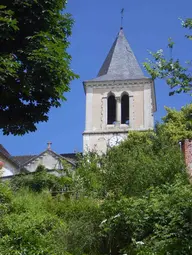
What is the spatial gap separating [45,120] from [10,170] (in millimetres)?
27858

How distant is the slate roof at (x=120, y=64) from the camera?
49.3m

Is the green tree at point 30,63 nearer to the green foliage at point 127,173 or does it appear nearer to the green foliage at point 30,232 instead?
the green foliage at point 30,232

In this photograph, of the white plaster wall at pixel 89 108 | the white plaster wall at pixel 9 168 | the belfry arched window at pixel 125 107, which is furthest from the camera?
the belfry arched window at pixel 125 107

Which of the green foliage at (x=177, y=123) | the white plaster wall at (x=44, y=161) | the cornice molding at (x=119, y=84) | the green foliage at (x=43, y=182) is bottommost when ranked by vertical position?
the green foliage at (x=43, y=182)

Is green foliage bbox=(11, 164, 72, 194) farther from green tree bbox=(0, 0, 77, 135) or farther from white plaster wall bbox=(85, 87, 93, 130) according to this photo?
white plaster wall bbox=(85, 87, 93, 130)

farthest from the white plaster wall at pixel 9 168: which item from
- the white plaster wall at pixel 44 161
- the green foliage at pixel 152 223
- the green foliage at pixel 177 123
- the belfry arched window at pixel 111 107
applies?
the green foliage at pixel 152 223

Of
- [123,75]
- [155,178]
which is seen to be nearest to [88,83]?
[123,75]

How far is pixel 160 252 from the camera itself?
29.5 ft

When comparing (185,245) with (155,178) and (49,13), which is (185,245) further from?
(155,178)

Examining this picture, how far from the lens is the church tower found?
45.6 m

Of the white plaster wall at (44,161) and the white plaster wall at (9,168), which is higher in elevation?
the white plaster wall at (44,161)

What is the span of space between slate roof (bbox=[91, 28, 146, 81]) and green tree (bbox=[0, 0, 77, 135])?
3802cm

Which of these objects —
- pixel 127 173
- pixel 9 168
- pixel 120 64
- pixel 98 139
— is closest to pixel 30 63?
pixel 127 173

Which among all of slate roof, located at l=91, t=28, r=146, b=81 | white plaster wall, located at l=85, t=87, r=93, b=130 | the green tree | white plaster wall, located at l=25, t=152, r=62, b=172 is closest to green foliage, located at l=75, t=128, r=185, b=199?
the green tree
